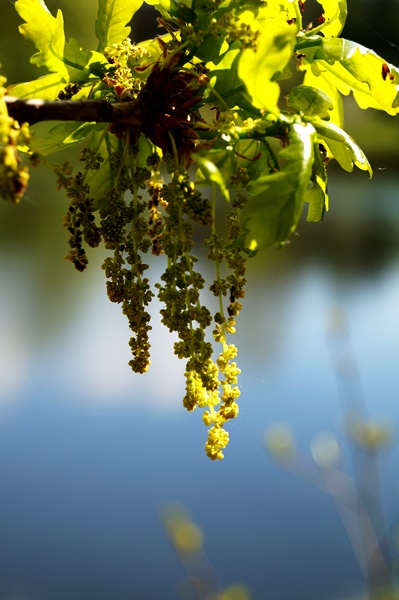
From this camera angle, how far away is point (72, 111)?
1.12ft

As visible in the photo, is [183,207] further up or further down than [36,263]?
further down

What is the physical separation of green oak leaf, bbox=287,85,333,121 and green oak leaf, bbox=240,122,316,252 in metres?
0.13

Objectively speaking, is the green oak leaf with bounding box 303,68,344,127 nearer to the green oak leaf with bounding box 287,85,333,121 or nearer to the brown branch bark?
the green oak leaf with bounding box 287,85,333,121

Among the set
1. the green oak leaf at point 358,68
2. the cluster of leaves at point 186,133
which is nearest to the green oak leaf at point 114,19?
the cluster of leaves at point 186,133

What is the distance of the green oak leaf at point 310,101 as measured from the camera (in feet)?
1.50

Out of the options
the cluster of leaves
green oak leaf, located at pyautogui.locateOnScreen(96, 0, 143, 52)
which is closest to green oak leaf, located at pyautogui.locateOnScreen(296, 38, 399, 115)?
the cluster of leaves

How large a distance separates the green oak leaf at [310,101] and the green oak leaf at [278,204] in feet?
0.42

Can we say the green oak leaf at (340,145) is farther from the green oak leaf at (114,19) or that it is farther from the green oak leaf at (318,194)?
the green oak leaf at (114,19)

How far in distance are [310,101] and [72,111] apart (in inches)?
7.5

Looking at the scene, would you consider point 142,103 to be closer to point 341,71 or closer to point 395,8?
point 341,71

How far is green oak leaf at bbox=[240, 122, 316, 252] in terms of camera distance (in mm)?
330

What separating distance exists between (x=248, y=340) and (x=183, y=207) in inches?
81.9

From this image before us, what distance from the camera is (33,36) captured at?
422 millimetres

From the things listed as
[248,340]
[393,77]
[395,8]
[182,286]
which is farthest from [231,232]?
[248,340]
